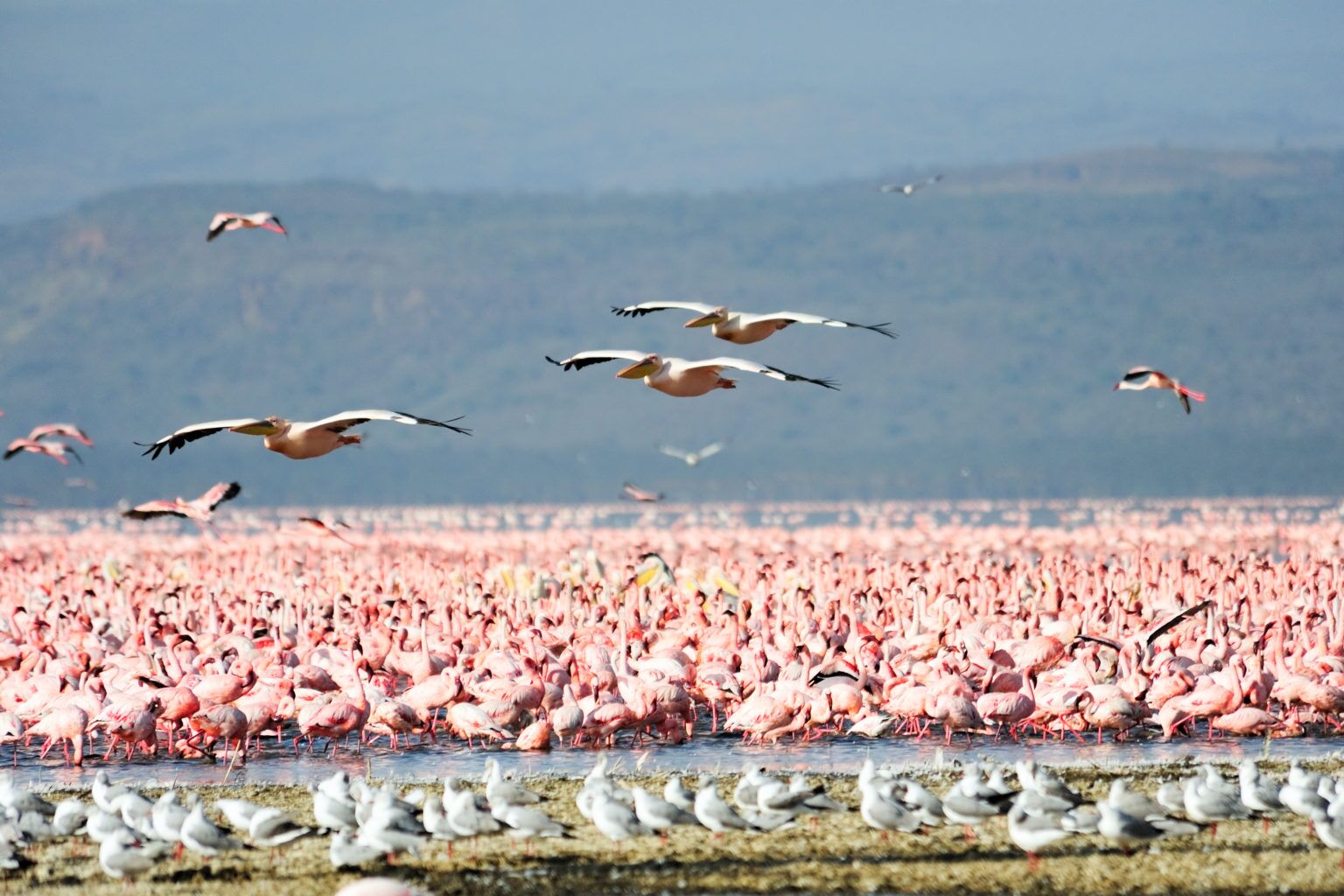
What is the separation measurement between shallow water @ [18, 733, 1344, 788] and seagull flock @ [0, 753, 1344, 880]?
7.52 ft

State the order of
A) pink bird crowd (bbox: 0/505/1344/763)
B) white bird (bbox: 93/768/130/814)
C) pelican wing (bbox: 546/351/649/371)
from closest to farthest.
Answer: white bird (bbox: 93/768/130/814)
pelican wing (bbox: 546/351/649/371)
pink bird crowd (bbox: 0/505/1344/763)

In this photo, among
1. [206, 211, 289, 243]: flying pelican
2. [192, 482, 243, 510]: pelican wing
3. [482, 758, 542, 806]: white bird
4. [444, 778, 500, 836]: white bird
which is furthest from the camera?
[192, 482, 243, 510]: pelican wing

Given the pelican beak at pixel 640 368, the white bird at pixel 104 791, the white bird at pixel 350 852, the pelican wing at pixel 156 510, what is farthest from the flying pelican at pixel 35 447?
the white bird at pixel 350 852

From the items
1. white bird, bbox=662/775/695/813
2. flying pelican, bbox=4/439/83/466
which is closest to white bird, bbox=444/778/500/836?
white bird, bbox=662/775/695/813

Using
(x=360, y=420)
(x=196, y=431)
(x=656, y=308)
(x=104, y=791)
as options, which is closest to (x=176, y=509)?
(x=360, y=420)

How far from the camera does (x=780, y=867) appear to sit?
970cm

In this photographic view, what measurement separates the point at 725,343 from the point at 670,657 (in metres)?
107

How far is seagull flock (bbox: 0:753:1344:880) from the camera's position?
31.2 feet

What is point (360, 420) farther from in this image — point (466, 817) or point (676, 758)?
point (466, 817)

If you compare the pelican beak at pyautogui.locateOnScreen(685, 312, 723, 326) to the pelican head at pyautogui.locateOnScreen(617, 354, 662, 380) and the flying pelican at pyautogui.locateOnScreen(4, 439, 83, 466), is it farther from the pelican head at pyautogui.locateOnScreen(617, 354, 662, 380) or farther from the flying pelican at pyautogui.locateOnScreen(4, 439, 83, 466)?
the flying pelican at pyautogui.locateOnScreen(4, 439, 83, 466)

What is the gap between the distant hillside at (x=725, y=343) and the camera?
352ft

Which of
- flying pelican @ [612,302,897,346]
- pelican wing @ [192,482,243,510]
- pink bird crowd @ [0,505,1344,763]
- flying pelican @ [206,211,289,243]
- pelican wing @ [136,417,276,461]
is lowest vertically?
pink bird crowd @ [0,505,1344,763]

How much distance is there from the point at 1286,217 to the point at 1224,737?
126 m

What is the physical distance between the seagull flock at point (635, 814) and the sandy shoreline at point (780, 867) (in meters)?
0.10
